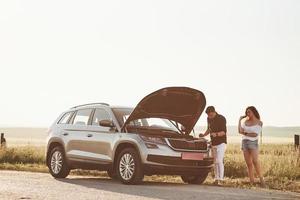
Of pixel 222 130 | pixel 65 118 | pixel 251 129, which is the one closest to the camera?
pixel 251 129

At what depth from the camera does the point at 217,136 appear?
1562 cm

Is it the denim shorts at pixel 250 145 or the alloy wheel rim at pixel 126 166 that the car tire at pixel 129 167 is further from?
the denim shorts at pixel 250 145

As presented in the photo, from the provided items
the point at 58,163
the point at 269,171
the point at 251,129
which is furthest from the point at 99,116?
the point at 269,171

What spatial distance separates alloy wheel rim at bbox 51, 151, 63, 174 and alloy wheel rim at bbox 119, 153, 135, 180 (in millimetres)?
2508

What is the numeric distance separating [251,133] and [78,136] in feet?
14.0

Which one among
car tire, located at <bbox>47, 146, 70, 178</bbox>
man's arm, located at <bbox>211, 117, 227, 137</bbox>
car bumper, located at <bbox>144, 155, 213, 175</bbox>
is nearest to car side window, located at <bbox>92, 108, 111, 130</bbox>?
car tire, located at <bbox>47, 146, 70, 178</bbox>

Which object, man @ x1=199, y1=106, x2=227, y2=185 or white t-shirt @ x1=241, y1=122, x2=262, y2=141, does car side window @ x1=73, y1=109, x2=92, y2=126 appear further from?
white t-shirt @ x1=241, y1=122, x2=262, y2=141

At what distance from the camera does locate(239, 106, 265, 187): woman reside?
1522 centimetres

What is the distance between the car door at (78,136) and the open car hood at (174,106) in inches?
59.1

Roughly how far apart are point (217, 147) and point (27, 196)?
532 centimetres

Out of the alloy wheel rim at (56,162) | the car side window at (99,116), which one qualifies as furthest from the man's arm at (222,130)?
the alloy wheel rim at (56,162)

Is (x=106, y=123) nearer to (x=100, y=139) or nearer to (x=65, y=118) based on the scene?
(x=100, y=139)

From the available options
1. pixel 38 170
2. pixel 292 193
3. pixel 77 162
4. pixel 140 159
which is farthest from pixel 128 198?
pixel 38 170

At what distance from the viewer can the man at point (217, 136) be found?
Answer: 15.6 metres
